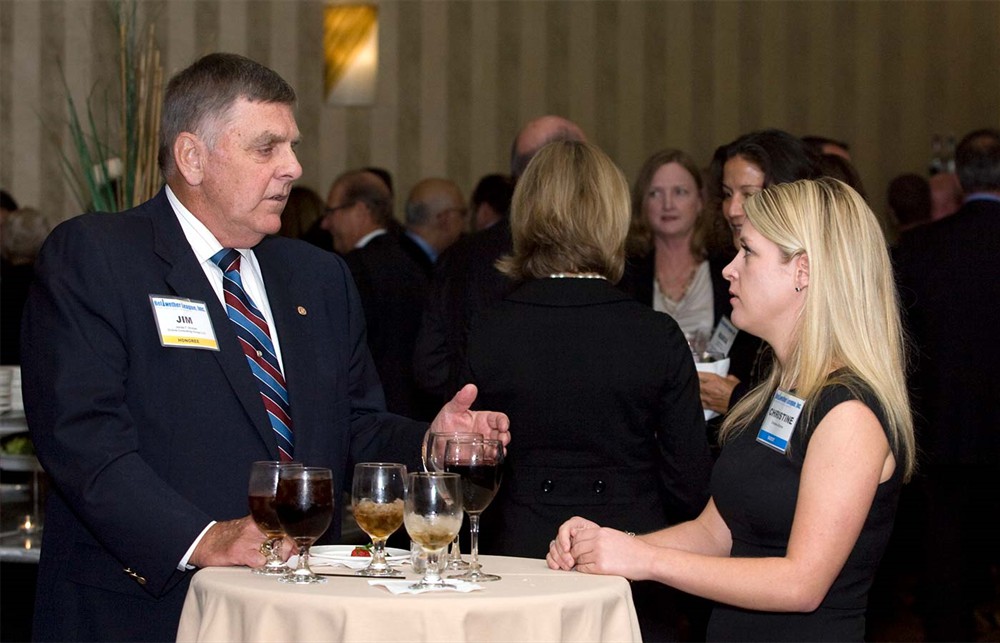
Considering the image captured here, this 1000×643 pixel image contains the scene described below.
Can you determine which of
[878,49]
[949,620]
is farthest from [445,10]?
[949,620]

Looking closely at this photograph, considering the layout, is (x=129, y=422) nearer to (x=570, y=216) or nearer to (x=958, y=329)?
(x=570, y=216)

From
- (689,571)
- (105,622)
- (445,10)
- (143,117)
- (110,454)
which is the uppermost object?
(445,10)

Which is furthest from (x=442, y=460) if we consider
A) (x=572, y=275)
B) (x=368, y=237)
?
(x=368, y=237)

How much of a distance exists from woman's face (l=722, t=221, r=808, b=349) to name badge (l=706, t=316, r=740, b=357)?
1370mm

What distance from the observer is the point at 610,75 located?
8938 millimetres

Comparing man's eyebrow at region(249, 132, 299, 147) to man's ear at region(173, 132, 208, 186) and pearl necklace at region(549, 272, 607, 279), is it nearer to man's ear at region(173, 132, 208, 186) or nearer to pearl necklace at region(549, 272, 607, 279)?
man's ear at region(173, 132, 208, 186)

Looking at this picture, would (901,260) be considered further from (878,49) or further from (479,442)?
(878,49)

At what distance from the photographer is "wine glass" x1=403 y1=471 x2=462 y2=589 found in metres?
1.98

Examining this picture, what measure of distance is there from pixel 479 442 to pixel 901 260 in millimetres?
2965

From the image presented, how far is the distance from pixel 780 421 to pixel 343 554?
0.82 m

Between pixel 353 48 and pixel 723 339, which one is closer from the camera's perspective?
pixel 723 339

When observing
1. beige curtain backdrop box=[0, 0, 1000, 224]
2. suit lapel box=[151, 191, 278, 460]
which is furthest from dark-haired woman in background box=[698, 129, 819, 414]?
beige curtain backdrop box=[0, 0, 1000, 224]

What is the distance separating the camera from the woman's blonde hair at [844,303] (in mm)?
2205

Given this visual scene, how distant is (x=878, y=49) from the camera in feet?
29.6
